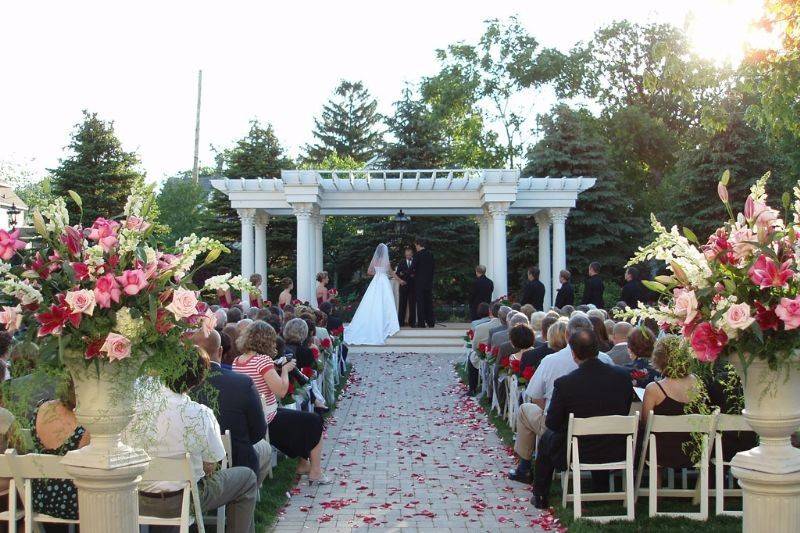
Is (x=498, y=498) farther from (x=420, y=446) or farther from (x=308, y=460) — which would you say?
(x=420, y=446)

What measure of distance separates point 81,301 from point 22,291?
314 mm

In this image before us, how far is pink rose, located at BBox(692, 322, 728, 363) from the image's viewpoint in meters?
4.14

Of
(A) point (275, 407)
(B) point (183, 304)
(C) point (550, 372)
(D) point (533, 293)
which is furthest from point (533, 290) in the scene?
(B) point (183, 304)

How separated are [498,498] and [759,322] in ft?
14.0

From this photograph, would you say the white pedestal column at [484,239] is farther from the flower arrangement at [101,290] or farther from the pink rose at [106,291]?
the pink rose at [106,291]

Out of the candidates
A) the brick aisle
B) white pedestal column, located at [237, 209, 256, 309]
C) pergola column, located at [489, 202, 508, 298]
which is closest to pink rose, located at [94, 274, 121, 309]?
the brick aisle

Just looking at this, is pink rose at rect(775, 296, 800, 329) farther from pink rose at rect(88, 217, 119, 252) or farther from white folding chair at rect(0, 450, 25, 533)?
white folding chair at rect(0, 450, 25, 533)

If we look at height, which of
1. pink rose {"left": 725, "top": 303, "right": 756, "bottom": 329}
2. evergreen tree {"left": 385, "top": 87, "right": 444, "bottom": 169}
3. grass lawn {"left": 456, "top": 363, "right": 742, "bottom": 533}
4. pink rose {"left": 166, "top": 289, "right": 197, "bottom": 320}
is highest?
evergreen tree {"left": 385, "top": 87, "right": 444, "bottom": 169}

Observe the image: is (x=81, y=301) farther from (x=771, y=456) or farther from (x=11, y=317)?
(x=771, y=456)

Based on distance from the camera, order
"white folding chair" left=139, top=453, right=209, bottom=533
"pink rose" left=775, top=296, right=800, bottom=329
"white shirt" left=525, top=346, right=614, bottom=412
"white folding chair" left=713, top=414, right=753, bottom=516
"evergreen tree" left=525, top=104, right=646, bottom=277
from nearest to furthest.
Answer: "pink rose" left=775, top=296, right=800, bottom=329
"white folding chair" left=139, top=453, right=209, bottom=533
"white folding chair" left=713, top=414, right=753, bottom=516
"white shirt" left=525, top=346, right=614, bottom=412
"evergreen tree" left=525, top=104, right=646, bottom=277

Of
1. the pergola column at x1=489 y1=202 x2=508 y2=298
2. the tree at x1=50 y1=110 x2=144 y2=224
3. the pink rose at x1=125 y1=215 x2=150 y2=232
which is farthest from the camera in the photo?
the tree at x1=50 y1=110 x2=144 y2=224

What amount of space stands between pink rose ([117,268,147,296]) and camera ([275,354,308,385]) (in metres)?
4.49

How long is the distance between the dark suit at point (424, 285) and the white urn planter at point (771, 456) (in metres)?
18.4

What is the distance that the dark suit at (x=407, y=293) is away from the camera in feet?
75.4
